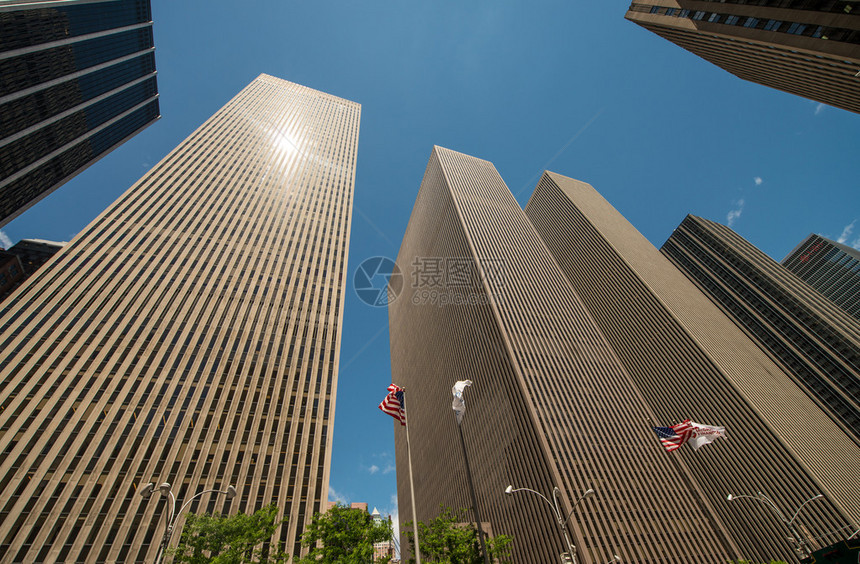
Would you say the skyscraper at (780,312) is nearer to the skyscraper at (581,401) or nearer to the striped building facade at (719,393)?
the striped building facade at (719,393)

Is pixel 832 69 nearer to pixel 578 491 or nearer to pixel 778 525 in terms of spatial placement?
pixel 578 491

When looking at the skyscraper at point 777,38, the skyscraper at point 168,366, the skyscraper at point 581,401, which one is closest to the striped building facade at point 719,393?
the skyscraper at point 581,401

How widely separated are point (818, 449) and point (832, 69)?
9028 cm

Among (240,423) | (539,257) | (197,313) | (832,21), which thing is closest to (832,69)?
(832,21)

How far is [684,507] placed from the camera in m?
52.4

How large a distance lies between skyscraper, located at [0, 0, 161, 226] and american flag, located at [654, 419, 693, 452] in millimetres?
106343

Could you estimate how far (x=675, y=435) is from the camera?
33.1m

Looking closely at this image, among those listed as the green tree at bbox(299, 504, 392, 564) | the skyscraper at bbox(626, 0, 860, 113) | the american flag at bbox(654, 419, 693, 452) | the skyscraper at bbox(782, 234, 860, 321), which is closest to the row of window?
the skyscraper at bbox(626, 0, 860, 113)

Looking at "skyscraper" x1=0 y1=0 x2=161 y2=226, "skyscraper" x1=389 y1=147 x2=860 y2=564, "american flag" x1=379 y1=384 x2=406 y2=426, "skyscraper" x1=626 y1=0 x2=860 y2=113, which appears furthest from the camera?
"skyscraper" x1=0 y1=0 x2=161 y2=226

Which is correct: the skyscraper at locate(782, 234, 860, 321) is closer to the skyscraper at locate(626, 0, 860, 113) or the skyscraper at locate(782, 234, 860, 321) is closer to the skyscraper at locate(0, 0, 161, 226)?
the skyscraper at locate(626, 0, 860, 113)

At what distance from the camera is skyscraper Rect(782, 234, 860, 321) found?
466 ft

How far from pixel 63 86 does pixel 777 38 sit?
396 ft

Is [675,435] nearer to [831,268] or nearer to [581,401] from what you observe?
[581,401]

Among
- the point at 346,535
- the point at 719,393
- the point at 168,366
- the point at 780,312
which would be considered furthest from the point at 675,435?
the point at 780,312
